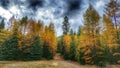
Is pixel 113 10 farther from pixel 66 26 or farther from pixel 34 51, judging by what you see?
pixel 66 26

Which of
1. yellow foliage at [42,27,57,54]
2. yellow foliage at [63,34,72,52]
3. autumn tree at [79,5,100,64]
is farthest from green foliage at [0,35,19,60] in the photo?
autumn tree at [79,5,100,64]

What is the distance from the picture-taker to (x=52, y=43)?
198 ft

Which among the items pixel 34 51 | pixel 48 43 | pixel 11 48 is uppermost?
pixel 48 43

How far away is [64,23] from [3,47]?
3596cm

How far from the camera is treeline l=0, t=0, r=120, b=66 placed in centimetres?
3884

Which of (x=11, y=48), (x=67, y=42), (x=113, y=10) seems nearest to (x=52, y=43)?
(x=67, y=42)

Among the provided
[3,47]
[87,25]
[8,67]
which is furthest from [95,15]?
[3,47]

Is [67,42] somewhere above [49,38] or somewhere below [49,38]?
below

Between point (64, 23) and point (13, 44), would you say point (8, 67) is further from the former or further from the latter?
point (64, 23)

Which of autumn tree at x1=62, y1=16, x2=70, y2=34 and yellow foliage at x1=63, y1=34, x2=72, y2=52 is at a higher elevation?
autumn tree at x1=62, y1=16, x2=70, y2=34

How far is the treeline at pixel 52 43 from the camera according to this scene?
38844 millimetres

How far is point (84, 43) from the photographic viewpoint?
39656 mm

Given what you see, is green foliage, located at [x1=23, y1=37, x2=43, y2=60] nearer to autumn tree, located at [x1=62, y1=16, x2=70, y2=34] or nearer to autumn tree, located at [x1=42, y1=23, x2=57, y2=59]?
autumn tree, located at [x1=42, y1=23, x2=57, y2=59]

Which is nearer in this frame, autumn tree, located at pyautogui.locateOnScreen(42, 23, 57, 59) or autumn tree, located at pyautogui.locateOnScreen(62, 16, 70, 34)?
autumn tree, located at pyautogui.locateOnScreen(42, 23, 57, 59)
